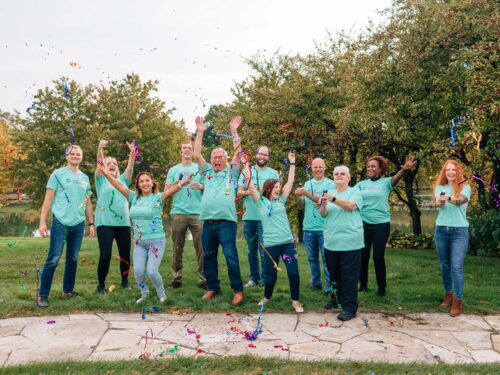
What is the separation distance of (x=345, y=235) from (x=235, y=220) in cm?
149

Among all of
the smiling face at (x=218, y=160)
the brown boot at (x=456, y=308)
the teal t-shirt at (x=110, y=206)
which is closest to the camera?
the brown boot at (x=456, y=308)

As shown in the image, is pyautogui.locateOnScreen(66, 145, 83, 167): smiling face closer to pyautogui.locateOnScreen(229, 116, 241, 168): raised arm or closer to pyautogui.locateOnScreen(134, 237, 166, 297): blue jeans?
pyautogui.locateOnScreen(134, 237, 166, 297): blue jeans

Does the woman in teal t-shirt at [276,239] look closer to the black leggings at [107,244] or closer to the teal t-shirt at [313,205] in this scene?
the teal t-shirt at [313,205]

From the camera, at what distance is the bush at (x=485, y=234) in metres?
11.4

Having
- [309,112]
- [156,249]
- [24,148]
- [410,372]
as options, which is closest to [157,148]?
[24,148]

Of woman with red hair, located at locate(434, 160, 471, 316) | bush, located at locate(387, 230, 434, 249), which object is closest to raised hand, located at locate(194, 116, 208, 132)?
woman with red hair, located at locate(434, 160, 471, 316)

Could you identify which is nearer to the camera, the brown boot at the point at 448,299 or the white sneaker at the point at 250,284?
the brown boot at the point at 448,299

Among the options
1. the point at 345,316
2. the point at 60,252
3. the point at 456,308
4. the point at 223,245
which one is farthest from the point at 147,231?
the point at 456,308

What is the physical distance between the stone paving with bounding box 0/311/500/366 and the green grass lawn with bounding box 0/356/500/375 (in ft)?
0.51

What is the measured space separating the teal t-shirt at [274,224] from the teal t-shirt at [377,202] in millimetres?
1232

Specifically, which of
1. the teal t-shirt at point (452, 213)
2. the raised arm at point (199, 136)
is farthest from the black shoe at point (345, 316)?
the raised arm at point (199, 136)

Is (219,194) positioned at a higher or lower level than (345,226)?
higher

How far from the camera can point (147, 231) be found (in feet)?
18.0

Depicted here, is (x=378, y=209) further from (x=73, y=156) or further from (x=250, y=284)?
(x=73, y=156)
